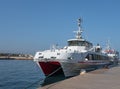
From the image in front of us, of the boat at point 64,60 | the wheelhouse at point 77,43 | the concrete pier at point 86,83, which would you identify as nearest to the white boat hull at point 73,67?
the boat at point 64,60

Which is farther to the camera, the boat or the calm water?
the boat

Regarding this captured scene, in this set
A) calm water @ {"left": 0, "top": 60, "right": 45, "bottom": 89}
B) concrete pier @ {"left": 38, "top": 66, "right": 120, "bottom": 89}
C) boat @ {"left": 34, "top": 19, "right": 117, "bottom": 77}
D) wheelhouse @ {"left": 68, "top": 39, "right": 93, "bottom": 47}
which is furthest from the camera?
wheelhouse @ {"left": 68, "top": 39, "right": 93, "bottom": 47}

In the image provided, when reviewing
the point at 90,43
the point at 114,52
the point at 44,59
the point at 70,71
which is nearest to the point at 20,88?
the point at 44,59

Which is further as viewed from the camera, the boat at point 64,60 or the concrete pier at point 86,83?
the boat at point 64,60

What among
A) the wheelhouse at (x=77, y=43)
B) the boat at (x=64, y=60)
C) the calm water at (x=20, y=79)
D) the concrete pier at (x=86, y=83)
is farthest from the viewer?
the wheelhouse at (x=77, y=43)

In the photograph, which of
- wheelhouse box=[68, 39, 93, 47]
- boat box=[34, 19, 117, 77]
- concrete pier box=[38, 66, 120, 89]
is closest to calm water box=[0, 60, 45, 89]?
boat box=[34, 19, 117, 77]

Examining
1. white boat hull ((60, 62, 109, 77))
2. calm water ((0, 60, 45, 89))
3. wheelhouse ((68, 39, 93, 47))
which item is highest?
wheelhouse ((68, 39, 93, 47))

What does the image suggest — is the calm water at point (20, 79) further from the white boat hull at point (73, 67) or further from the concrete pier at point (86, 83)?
the concrete pier at point (86, 83)

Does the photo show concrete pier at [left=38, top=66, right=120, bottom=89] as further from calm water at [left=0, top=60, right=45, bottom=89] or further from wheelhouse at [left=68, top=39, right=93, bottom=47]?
wheelhouse at [left=68, top=39, right=93, bottom=47]

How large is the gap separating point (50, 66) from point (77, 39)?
7779 millimetres

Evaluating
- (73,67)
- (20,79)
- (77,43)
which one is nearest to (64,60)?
(73,67)

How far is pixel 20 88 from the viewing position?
2331 centimetres

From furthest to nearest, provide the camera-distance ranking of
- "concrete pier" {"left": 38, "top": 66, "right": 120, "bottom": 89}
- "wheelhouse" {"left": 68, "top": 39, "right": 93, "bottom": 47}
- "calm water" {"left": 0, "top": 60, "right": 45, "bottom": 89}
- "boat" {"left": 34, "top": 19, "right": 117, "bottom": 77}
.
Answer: "wheelhouse" {"left": 68, "top": 39, "right": 93, "bottom": 47} → "boat" {"left": 34, "top": 19, "right": 117, "bottom": 77} → "calm water" {"left": 0, "top": 60, "right": 45, "bottom": 89} → "concrete pier" {"left": 38, "top": 66, "right": 120, "bottom": 89}

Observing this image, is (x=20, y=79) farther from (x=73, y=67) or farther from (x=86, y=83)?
(x=86, y=83)
